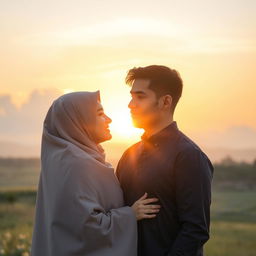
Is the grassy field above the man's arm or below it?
below

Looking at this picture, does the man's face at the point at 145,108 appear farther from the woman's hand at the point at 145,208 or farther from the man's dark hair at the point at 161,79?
the woman's hand at the point at 145,208

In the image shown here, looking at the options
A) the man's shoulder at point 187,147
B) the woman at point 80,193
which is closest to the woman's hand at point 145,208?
the woman at point 80,193

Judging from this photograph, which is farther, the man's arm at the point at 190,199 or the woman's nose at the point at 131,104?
the woman's nose at the point at 131,104

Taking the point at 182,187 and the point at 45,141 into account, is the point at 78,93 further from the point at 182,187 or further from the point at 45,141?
the point at 182,187

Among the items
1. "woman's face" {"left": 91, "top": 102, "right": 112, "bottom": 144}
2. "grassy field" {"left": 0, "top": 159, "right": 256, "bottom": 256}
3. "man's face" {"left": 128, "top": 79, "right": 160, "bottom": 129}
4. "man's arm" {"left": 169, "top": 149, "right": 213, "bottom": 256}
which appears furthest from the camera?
"grassy field" {"left": 0, "top": 159, "right": 256, "bottom": 256}

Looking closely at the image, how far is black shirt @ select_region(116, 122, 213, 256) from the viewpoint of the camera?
4.25 meters

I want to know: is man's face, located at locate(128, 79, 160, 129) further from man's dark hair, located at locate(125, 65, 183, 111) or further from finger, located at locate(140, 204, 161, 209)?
finger, located at locate(140, 204, 161, 209)

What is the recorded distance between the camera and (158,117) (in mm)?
4500

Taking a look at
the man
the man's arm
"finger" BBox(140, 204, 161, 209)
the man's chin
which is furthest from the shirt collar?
"finger" BBox(140, 204, 161, 209)

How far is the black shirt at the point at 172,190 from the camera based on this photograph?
425cm

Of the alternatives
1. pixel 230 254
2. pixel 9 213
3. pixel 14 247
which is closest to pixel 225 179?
pixel 9 213

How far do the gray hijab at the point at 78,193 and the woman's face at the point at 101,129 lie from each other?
40mm

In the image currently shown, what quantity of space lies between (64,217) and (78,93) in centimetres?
94

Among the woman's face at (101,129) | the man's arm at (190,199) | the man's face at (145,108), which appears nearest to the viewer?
the man's arm at (190,199)
